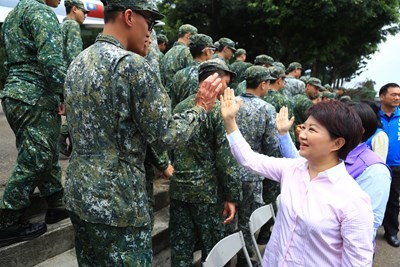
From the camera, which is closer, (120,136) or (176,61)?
(120,136)

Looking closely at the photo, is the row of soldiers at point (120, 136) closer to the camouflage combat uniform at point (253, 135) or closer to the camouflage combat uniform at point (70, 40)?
the camouflage combat uniform at point (253, 135)

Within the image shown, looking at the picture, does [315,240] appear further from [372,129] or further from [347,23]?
[347,23]

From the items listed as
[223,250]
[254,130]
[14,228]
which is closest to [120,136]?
[223,250]

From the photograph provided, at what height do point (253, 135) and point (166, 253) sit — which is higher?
point (253, 135)

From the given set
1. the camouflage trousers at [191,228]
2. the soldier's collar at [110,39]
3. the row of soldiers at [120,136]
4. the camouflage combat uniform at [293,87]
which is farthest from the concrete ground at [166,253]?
the camouflage combat uniform at [293,87]


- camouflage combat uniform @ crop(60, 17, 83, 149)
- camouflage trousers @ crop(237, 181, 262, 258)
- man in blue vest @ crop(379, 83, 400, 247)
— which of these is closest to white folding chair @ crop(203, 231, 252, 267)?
camouflage trousers @ crop(237, 181, 262, 258)

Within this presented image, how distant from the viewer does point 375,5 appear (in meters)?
15.1

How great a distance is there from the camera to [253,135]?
3.60m

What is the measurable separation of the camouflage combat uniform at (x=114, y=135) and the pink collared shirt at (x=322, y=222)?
0.67 m

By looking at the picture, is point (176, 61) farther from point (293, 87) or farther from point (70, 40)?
point (293, 87)

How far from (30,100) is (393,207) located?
4.62 meters

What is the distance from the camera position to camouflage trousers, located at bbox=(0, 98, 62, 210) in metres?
2.44

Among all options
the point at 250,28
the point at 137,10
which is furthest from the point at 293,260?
the point at 250,28

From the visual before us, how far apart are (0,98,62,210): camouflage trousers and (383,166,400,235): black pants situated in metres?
4.23
